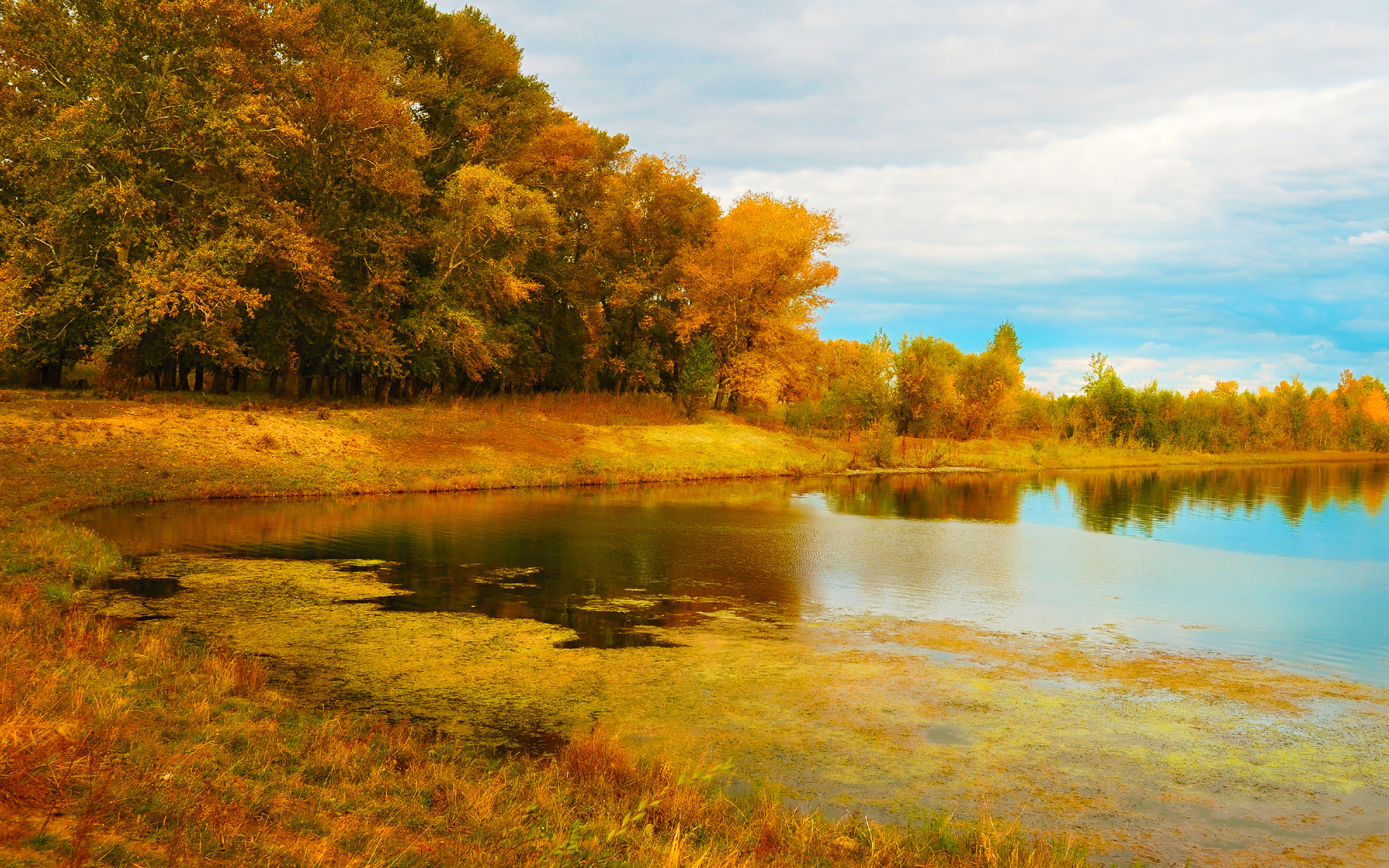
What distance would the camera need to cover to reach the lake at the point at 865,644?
820 cm

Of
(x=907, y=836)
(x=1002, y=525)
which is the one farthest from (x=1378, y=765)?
(x=1002, y=525)

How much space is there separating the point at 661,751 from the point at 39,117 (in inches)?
1335

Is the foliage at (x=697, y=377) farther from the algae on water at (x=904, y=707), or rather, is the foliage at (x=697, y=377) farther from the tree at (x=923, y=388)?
the algae on water at (x=904, y=707)

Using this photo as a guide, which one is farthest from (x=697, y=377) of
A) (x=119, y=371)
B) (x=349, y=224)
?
(x=119, y=371)

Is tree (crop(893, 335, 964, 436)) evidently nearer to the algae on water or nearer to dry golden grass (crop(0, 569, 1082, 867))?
the algae on water

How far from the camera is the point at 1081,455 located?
5994cm

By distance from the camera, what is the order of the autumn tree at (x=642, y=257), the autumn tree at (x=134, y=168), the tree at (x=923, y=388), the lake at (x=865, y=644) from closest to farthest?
the lake at (x=865, y=644) → the autumn tree at (x=134, y=168) → the autumn tree at (x=642, y=257) → the tree at (x=923, y=388)

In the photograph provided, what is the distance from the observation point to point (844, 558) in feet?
67.8

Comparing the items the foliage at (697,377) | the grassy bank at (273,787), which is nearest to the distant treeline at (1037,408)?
the foliage at (697,377)

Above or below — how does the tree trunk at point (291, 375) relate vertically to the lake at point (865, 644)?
above

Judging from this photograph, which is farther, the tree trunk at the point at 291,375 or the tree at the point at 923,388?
the tree at the point at 923,388

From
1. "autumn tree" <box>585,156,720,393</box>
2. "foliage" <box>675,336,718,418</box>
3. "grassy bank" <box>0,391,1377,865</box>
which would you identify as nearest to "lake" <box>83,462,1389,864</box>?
"grassy bank" <box>0,391,1377,865</box>

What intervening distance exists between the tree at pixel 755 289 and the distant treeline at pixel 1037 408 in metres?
5.36

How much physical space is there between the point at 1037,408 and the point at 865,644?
66637mm
